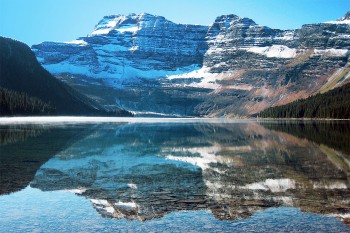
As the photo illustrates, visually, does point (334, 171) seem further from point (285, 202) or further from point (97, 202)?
point (97, 202)

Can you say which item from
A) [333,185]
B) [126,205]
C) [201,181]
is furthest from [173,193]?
[333,185]

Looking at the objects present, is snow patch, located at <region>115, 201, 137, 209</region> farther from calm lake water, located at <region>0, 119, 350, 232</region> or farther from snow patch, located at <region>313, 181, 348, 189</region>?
snow patch, located at <region>313, 181, 348, 189</region>

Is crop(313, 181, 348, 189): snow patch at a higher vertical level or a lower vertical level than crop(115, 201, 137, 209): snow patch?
lower

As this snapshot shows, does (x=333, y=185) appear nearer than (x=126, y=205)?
No

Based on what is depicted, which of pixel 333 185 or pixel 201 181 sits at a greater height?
pixel 333 185

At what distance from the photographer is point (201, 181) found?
2641cm

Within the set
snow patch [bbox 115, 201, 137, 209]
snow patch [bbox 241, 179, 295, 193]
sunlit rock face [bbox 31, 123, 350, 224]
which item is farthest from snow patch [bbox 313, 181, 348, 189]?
snow patch [bbox 115, 201, 137, 209]

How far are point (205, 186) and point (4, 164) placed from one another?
54.8ft

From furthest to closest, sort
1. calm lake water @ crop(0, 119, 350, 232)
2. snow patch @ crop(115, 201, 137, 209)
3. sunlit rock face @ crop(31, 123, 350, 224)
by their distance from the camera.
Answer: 1. sunlit rock face @ crop(31, 123, 350, 224)
2. snow patch @ crop(115, 201, 137, 209)
3. calm lake water @ crop(0, 119, 350, 232)

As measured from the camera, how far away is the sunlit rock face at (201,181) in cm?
1945

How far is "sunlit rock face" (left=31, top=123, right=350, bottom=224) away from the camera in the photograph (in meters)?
19.5

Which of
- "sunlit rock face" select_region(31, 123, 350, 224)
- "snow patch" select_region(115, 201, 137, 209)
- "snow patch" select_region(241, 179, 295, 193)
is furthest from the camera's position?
"snow patch" select_region(241, 179, 295, 193)

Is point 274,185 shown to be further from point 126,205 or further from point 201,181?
point 126,205

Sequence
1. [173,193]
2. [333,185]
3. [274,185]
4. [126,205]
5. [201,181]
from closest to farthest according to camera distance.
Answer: [126,205] < [173,193] < [333,185] < [274,185] < [201,181]
